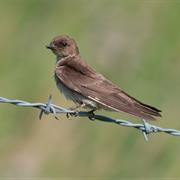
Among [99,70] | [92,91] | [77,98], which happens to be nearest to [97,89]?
[92,91]

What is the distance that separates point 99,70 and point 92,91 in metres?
2.76

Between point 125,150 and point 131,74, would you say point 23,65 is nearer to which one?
point 131,74

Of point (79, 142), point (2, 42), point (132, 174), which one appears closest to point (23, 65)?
point (2, 42)

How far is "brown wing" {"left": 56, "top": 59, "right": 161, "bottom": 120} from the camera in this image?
6.79 m

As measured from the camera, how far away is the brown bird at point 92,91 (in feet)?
22.4

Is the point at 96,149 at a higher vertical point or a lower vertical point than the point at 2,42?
lower

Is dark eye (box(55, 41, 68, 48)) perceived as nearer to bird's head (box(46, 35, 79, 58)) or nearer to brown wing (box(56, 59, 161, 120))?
bird's head (box(46, 35, 79, 58))

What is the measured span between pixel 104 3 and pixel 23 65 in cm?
181

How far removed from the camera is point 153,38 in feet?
35.8

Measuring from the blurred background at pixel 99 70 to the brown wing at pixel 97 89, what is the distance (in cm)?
138

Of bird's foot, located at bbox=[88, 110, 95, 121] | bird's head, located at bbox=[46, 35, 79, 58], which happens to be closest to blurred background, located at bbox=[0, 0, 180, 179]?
bird's head, located at bbox=[46, 35, 79, 58]

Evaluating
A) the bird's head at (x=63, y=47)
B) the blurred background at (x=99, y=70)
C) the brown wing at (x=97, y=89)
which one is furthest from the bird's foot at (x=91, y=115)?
the blurred background at (x=99, y=70)

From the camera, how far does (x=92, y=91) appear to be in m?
7.22

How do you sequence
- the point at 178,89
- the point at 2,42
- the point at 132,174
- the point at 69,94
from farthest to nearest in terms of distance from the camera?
1. the point at 2,42
2. the point at 178,89
3. the point at 132,174
4. the point at 69,94
